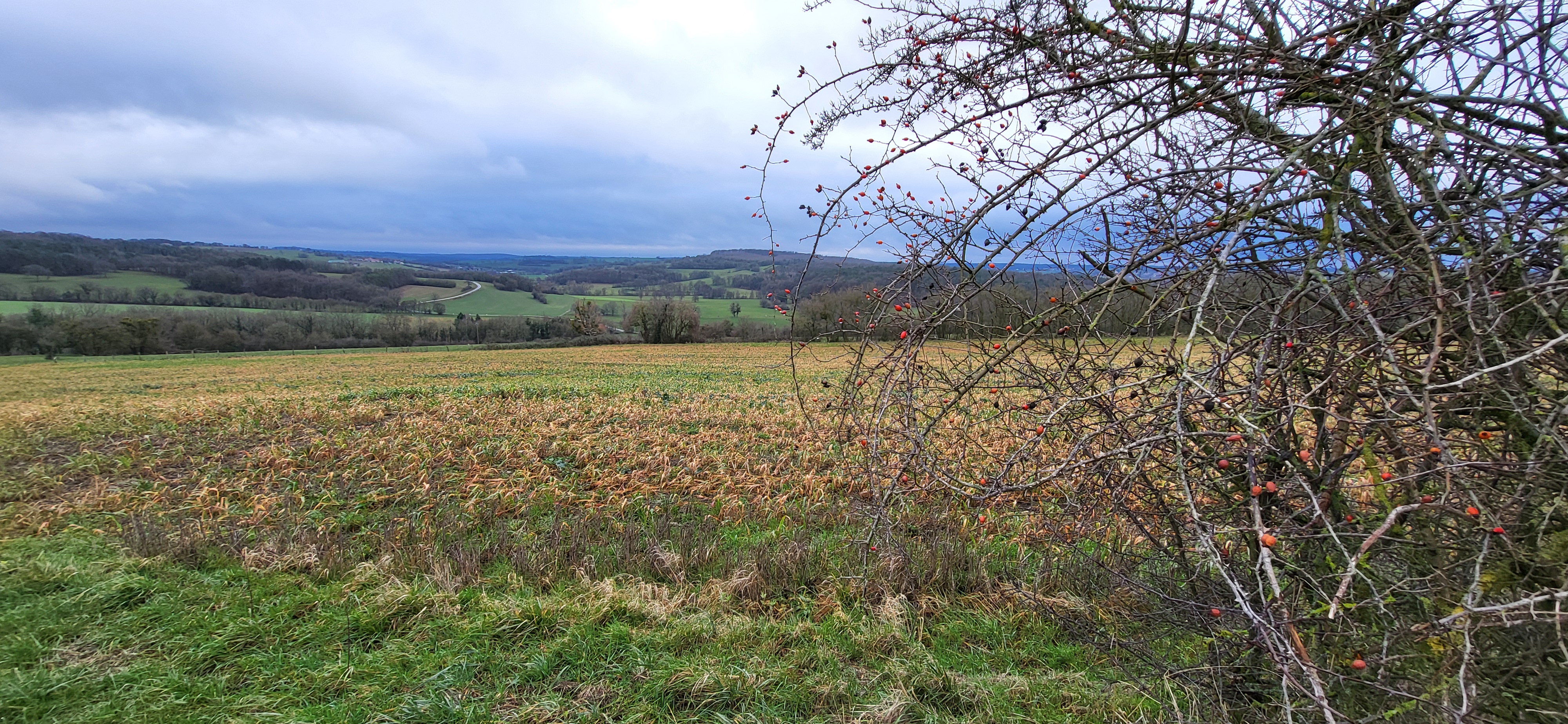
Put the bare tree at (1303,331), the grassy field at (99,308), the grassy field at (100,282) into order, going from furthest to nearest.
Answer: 1. the grassy field at (100,282)
2. the grassy field at (99,308)
3. the bare tree at (1303,331)

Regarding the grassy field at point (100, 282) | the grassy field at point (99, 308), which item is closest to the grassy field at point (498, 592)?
the grassy field at point (99, 308)

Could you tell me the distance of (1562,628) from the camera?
73.5 inches

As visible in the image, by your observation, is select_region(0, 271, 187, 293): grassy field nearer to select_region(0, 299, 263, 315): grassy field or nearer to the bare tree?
select_region(0, 299, 263, 315): grassy field

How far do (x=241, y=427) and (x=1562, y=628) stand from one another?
1566cm

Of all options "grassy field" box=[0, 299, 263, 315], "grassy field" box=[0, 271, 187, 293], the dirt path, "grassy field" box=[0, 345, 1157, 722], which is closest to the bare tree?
"grassy field" box=[0, 345, 1157, 722]

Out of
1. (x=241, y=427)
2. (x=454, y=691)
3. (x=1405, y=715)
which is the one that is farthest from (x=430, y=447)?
(x=1405, y=715)

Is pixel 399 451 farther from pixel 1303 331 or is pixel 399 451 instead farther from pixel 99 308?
pixel 99 308

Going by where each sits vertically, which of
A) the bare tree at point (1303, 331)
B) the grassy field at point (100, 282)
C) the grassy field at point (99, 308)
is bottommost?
the grassy field at point (99, 308)

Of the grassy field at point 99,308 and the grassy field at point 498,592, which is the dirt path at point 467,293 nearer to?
the grassy field at point 99,308

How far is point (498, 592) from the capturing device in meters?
5.12

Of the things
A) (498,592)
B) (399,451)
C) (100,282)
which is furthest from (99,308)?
(498,592)

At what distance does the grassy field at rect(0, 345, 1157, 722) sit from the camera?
3.69 metres

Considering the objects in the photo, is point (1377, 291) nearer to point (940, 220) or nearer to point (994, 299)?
point (994, 299)

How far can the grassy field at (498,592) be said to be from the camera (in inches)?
145
